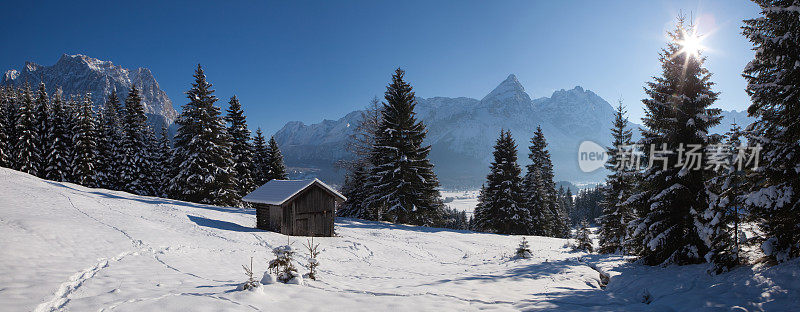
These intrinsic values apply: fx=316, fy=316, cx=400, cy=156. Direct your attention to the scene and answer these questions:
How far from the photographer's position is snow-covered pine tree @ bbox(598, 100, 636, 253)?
22.4 m

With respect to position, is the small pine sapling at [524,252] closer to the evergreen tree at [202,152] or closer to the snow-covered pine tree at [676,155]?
the snow-covered pine tree at [676,155]

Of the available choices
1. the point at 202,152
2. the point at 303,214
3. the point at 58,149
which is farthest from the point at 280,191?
the point at 58,149

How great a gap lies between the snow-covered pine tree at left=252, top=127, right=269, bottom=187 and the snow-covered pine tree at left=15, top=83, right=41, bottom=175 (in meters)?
24.3

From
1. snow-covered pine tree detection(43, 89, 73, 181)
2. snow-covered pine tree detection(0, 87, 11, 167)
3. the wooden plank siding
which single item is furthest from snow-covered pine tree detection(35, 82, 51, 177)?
the wooden plank siding

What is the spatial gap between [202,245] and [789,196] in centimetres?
1829

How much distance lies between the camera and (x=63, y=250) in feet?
29.1

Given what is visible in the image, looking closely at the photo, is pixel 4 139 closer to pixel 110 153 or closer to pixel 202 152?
pixel 110 153

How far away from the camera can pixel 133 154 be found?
3862cm

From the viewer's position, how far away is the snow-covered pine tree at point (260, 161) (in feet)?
129

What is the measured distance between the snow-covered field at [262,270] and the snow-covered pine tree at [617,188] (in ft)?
32.6

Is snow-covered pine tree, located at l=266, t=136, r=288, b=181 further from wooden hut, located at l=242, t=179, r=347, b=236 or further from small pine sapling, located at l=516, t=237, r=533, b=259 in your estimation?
small pine sapling, located at l=516, t=237, r=533, b=259

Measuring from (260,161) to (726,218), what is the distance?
42.0 m

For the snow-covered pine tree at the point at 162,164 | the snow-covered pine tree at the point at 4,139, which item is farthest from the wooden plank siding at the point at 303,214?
the snow-covered pine tree at the point at 4,139

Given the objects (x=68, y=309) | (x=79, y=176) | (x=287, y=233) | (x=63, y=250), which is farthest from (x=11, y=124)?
(x=68, y=309)
